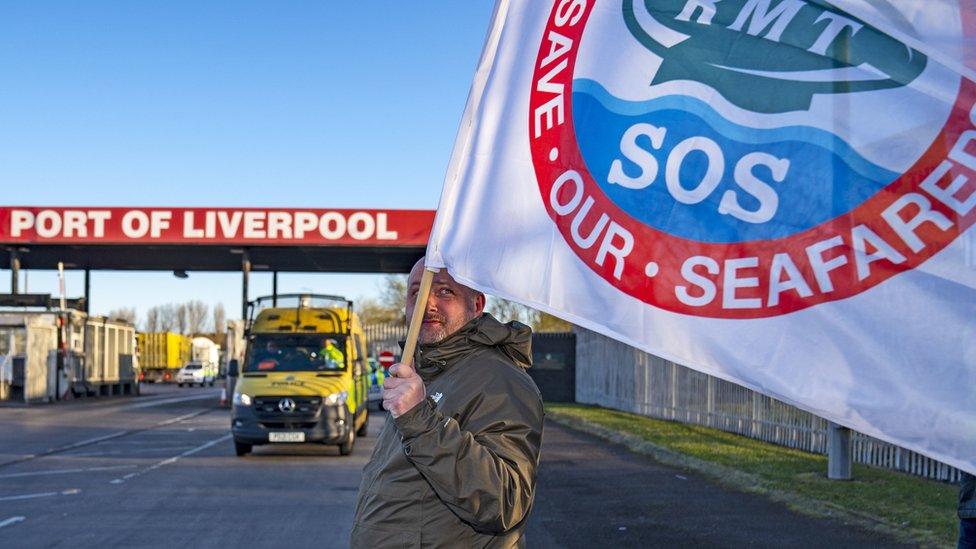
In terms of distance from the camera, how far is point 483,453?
328 cm

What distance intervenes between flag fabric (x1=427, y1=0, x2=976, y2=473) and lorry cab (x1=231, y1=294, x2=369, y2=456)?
1592 cm

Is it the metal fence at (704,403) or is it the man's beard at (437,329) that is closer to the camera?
the man's beard at (437,329)

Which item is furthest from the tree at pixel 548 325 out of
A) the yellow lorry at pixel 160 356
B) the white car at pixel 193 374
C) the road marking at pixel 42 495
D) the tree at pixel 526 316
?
the road marking at pixel 42 495

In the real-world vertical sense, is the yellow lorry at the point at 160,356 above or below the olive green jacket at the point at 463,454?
below

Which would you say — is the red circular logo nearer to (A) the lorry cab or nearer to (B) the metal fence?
(B) the metal fence

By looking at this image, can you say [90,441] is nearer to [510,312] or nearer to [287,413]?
[287,413]

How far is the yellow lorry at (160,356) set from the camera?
81.4m

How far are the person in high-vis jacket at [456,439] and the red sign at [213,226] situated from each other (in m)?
33.6

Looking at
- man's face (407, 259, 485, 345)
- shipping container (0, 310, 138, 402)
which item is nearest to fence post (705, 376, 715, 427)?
man's face (407, 259, 485, 345)

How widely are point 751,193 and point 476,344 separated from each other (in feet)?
3.51

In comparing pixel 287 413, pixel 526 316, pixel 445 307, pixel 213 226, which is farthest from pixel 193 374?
pixel 445 307

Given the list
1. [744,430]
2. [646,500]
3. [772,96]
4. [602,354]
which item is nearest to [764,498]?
[646,500]

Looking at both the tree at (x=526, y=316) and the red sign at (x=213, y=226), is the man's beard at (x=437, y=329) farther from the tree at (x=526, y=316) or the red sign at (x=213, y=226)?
the tree at (x=526, y=316)

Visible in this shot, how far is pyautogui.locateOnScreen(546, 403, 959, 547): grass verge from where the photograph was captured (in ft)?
33.7
